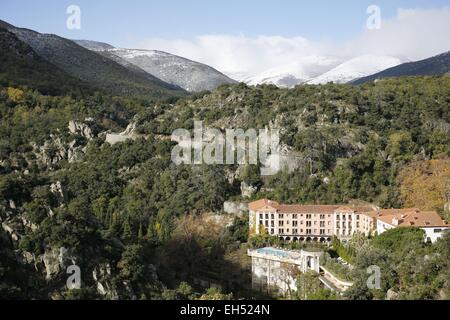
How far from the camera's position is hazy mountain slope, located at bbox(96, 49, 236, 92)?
480 ft

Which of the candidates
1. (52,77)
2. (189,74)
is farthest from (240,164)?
(189,74)

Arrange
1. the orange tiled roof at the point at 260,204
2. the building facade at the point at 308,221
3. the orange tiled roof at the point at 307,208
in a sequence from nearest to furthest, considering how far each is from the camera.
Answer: the building facade at the point at 308,221 → the orange tiled roof at the point at 307,208 → the orange tiled roof at the point at 260,204

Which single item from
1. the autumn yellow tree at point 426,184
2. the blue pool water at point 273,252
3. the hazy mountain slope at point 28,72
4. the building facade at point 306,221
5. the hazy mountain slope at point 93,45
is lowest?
the blue pool water at point 273,252

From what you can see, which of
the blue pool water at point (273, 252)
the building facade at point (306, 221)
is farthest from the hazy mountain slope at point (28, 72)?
the blue pool water at point (273, 252)

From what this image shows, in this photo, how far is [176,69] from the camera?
15550 centimetres

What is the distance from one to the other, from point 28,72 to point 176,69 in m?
82.0

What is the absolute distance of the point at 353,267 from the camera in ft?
109

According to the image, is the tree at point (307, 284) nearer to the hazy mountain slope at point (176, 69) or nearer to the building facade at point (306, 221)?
the building facade at point (306, 221)

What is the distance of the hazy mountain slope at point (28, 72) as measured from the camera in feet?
228

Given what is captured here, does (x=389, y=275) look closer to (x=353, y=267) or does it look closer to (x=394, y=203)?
(x=353, y=267)

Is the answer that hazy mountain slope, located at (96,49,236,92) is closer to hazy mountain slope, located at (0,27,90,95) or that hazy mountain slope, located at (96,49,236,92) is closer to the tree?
hazy mountain slope, located at (0,27,90,95)

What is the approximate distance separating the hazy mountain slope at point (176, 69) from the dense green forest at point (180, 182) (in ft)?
242

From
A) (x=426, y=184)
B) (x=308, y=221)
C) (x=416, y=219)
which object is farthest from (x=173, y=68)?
(x=416, y=219)
